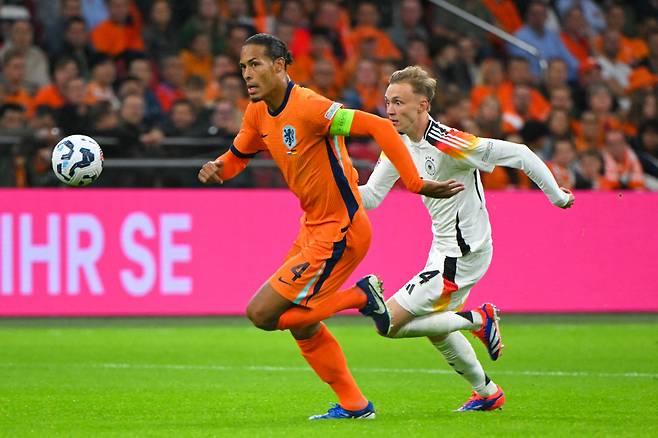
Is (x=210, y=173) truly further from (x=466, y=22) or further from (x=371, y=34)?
(x=466, y=22)

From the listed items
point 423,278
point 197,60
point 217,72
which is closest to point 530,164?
point 423,278

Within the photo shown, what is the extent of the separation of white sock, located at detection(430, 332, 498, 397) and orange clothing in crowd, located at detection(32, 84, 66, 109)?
8.28m

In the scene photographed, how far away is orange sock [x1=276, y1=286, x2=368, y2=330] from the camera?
285 inches

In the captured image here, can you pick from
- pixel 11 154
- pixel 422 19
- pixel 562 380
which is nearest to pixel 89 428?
pixel 562 380

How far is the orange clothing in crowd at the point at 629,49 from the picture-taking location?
64.2 feet

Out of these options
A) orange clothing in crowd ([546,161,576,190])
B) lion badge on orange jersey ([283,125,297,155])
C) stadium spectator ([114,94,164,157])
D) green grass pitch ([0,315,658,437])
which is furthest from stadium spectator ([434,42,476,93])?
lion badge on orange jersey ([283,125,297,155])

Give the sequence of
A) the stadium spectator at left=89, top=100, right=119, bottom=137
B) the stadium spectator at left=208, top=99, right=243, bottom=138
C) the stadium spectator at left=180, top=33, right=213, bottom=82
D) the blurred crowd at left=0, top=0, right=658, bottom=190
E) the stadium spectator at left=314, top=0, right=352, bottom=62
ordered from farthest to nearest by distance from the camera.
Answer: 1. the stadium spectator at left=314, top=0, right=352, bottom=62
2. the stadium spectator at left=180, top=33, right=213, bottom=82
3. the stadium spectator at left=208, top=99, right=243, bottom=138
4. the blurred crowd at left=0, top=0, right=658, bottom=190
5. the stadium spectator at left=89, top=100, right=119, bottom=137

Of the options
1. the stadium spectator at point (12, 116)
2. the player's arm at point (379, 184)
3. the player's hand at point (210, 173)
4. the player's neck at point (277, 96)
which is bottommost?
the stadium spectator at point (12, 116)

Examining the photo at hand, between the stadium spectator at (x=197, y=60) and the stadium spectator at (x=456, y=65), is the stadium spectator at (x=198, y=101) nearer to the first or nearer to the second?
the stadium spectator at (x=197, y=60)

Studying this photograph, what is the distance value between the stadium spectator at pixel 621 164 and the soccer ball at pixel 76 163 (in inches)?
368

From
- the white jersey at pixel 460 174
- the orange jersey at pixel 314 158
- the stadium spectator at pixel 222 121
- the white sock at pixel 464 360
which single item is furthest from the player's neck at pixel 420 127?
the stadium spectator at pixel 222 121

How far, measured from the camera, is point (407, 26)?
18.4 m

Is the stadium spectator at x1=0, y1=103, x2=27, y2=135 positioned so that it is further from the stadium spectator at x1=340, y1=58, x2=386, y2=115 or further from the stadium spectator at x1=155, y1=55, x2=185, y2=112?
the stadium spectator at x1=340, y1=58, x2=386, y2=115

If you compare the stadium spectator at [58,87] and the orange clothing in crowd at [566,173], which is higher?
the stadium spectator at [58,87]
